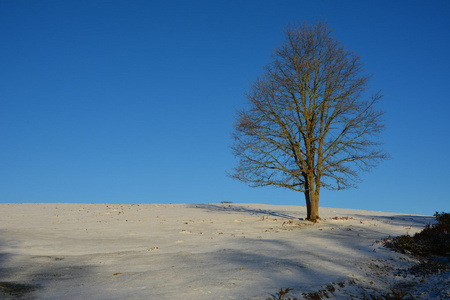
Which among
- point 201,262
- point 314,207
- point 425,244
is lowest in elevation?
point 201,262

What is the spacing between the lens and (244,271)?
8.24 m

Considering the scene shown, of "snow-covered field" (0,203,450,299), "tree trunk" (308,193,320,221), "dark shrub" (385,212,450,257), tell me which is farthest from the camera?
"tree trunk" (308,193,320,221)

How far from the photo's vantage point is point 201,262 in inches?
368

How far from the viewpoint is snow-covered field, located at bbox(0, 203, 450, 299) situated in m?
7.28

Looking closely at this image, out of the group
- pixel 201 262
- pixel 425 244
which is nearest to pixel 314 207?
pixel 425 244

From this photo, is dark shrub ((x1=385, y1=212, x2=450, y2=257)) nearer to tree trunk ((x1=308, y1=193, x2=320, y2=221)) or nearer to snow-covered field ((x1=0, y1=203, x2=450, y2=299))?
snow-covered field ((x1=0, y1=203, x2=450, y2=299))

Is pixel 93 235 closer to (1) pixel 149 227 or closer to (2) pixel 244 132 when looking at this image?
(1) pixel 149 227

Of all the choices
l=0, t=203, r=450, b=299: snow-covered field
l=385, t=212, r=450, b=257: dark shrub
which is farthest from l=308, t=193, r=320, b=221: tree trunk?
l=385, t=212, r=450, b=257: dark shrub

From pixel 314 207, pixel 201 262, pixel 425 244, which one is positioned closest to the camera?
pixel 201 262

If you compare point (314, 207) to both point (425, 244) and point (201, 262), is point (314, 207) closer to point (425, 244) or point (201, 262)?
point (425, 244)

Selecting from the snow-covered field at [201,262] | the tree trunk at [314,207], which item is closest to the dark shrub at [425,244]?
the snow-covered field at [201,262]

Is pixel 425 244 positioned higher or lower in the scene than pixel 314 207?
lower

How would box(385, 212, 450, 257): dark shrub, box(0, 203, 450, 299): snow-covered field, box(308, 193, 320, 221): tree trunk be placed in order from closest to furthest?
box(0, 203, 450, 299): snow-covered field → box(385, 212, 450, 257): dark shrub → box(308, 193, 320, 221): tree trunk

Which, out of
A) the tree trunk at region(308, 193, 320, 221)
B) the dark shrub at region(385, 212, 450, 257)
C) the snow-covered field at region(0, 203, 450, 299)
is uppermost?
the tree trunk at region(308, 193, 320, 221)
